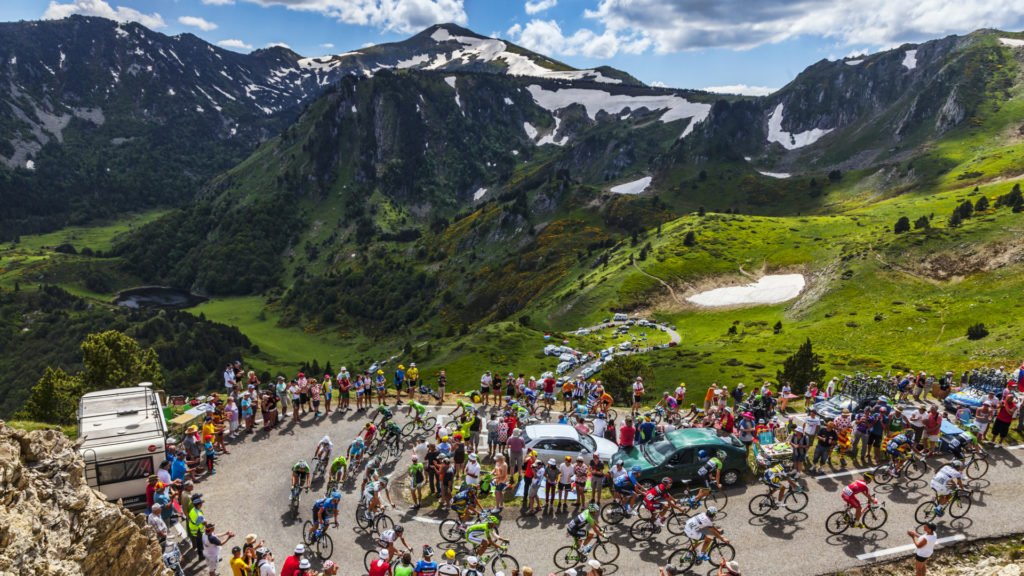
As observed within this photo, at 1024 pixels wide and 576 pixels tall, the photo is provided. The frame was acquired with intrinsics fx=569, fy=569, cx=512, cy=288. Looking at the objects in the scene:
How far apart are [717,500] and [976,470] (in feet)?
38.3

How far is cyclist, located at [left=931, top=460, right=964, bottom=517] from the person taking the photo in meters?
21.5

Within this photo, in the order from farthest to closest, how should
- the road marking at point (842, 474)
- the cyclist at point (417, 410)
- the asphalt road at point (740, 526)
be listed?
the cyclist at point (417, 410) < the road marking at point (842, 474) < the asphalt road at point (740, 526)

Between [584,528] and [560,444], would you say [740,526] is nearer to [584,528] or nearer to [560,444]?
[584,528]

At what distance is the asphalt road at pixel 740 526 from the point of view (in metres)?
21.1

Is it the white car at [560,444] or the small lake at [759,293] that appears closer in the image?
the white car at [560,444]

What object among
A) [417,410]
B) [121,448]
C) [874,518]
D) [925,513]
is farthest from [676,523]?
[121,448]

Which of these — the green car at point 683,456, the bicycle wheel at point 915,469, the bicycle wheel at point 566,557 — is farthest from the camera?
the bicycle wheel at point 915,469

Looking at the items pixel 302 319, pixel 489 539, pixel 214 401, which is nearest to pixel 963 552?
pixel 489 539

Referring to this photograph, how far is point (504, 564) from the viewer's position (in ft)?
68.1

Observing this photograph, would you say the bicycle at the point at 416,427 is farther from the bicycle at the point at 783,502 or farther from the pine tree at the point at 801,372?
the pine tree at the point at 801,372

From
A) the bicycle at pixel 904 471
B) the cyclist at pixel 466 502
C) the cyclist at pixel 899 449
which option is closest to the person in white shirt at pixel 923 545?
the bicycle at pixel 904 471

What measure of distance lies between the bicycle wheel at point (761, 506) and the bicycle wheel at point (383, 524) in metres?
15.2

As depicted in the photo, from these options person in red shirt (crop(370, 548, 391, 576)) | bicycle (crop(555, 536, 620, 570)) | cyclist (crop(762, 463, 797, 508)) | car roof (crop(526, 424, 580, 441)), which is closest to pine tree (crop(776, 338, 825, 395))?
cyclist (crop(762, 463, 797, 508))

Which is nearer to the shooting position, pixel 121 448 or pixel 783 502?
pixel 121 448
